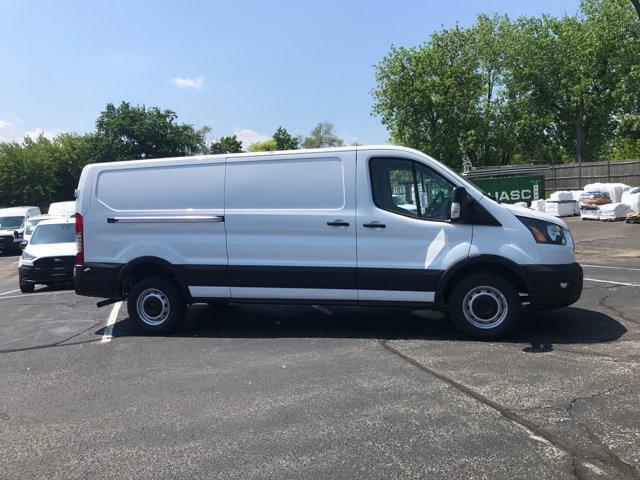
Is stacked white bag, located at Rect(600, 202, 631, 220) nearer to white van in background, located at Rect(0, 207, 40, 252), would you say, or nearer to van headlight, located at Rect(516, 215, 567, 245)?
van headlight, located at Rect(516, 215, 567, 245)

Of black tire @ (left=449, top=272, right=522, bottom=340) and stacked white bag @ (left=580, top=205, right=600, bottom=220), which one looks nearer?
black tire @ (left=449, top=272, right=522, bottom=340)

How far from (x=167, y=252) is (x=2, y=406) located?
2.69 meters

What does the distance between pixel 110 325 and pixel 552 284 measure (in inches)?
239

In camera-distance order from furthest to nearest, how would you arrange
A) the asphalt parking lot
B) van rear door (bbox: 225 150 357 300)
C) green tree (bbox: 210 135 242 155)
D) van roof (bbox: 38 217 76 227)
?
green tree (bbox: 210 135 242 155)
van roof (bbox: 38 217 76 227)
van rear door (bbox: 225 150 357 300)
the asphalt parking lot

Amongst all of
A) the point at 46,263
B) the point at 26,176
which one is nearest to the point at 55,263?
the point at 46,263

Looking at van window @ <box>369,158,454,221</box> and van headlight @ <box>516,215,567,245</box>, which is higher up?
van window @ <box>369,158,454,221</box>

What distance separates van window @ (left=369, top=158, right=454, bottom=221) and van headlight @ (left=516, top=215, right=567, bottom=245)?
2.94 feet

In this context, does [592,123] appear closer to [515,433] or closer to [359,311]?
[359,311]

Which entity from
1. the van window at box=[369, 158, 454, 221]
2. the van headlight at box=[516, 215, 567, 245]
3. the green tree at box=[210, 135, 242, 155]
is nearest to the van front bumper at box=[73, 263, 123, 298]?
the van window at box=[369, 158, 454, 221]

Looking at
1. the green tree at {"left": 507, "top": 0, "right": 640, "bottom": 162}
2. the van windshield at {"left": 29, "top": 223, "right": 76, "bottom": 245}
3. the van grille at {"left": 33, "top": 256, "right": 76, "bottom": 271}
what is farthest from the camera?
the green tree at {"left": 507, "top": 0, "right": 640, "bottom": 162}

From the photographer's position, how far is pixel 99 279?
7.56m

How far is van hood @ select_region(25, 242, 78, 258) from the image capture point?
1347 cm

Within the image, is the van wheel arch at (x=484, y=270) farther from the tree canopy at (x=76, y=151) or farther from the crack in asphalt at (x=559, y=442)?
the tree canopy at (x=76, y=151)

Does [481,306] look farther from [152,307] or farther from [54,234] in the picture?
[54,234]
